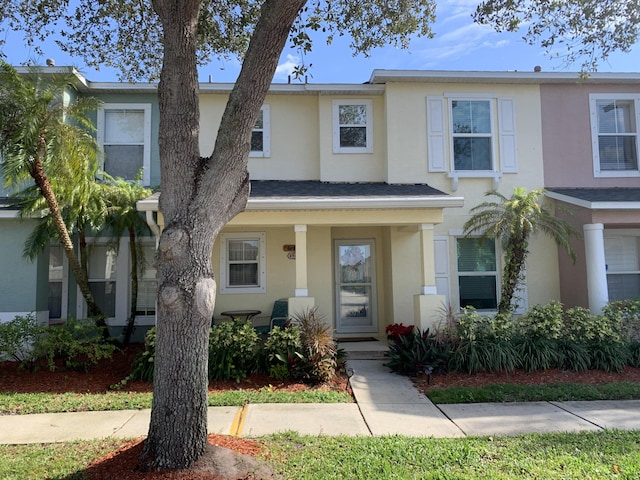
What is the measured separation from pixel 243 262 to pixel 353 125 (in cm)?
399

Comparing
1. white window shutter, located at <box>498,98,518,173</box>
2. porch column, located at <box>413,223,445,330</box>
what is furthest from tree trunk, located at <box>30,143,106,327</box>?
white window shutter, located at <box>498,98,518,173</box>

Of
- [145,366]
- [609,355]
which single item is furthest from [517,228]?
[145,366]

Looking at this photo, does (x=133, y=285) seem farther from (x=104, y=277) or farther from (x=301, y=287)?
(x=301, y=287)

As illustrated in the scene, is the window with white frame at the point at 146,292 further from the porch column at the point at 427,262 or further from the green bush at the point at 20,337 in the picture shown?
the porch column at the point at 427,262

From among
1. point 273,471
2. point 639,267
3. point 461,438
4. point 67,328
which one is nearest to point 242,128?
point 273,471

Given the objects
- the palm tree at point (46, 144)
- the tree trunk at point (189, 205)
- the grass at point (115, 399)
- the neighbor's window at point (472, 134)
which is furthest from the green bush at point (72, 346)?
the neighbor's window at point (472, 134)

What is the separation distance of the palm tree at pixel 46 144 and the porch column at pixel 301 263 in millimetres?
3817

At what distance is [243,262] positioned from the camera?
34.1 ft

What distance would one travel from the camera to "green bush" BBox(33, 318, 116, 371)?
7770 mm

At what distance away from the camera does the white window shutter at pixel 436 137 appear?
10.3 metres

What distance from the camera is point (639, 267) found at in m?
10.6

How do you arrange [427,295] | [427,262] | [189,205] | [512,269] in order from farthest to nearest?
1. [512,269]
2. [427,262]
3. [427,295]
4. [189,205]

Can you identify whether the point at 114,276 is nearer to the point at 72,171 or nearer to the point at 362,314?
the point at 72,171

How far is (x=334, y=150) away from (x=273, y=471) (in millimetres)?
7662
